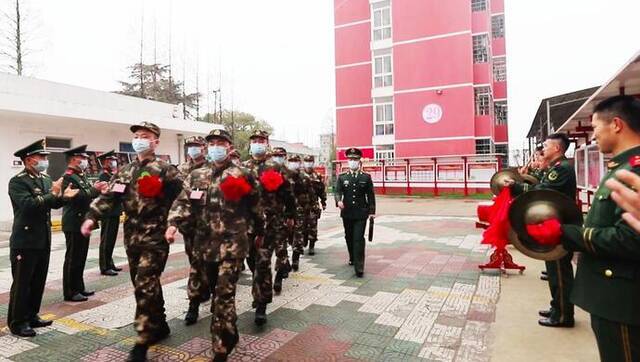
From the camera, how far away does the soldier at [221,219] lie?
318 centimetres

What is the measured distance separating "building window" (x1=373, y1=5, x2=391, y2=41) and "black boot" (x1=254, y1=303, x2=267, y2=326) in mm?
24133

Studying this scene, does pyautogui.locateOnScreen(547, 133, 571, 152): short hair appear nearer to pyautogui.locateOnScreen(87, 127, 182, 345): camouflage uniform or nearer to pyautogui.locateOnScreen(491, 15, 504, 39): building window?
pyautogui.locateOnScreen(87, 127, 182, 345): camouflage uniform

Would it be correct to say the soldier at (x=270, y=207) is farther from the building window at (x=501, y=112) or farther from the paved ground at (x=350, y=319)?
the building window at (x=501, y=112)

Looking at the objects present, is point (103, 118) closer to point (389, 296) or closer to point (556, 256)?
point (389, 296)

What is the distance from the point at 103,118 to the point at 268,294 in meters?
13.9

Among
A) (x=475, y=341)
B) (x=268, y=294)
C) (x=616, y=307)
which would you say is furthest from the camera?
(x=268, y=294)

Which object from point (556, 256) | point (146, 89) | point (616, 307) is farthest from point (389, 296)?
point (146, 89)

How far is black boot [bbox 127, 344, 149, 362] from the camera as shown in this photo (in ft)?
10.6

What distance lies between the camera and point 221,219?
339 centimetres

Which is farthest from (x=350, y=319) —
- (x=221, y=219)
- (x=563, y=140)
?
(x=563, y=140)

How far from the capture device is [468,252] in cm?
770

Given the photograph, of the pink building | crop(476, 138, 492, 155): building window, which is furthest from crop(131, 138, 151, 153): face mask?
crop(476, 138, 492, 155): building window

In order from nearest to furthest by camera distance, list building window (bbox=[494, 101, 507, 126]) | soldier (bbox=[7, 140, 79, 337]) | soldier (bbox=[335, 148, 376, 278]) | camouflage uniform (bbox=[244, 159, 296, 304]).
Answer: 1. soldier (bbox=[7, 140, 79, 337])
2. camouflage uniform (bbox=[244, 159, 296, 304])
3. soldier (bbox=[335, 148, 376, 278])
4. building window (bbox=[494, 101, 507, 126])

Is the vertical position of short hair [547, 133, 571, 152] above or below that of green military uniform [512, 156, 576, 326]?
above
